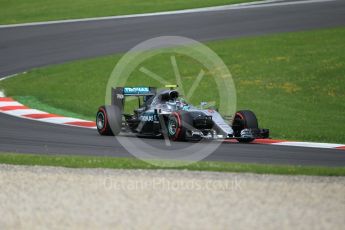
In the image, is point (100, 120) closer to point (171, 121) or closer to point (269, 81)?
point (171, 121)

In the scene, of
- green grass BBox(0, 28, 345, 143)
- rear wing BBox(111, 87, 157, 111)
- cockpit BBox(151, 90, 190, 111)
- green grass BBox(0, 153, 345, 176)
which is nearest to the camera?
green grass BBox(0, 153, 345, 176)

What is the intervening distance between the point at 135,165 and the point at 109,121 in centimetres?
473

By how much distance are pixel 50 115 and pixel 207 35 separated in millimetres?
11712

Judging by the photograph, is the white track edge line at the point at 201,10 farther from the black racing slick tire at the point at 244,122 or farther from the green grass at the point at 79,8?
the black racing slick tire at the point at 244,122

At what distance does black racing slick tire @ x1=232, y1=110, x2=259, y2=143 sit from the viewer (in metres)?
18.8

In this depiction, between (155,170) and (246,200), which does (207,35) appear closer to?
(155,170)

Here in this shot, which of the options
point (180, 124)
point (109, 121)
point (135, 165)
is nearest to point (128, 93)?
point (109, 121)

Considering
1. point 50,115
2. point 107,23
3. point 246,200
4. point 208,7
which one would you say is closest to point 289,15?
point 208,7

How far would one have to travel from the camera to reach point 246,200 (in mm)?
11945

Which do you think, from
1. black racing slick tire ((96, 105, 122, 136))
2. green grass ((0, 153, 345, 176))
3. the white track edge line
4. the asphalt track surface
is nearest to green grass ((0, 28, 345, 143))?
the asphalt track surface

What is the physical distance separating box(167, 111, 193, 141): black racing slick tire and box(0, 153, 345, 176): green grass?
2.60 meters

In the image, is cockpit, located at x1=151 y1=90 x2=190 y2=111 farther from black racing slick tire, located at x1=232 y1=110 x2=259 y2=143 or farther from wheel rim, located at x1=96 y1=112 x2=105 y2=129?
wheel rim, located at x1=96 y1=112 x2=105 y2=129

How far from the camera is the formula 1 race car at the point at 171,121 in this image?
722 inches

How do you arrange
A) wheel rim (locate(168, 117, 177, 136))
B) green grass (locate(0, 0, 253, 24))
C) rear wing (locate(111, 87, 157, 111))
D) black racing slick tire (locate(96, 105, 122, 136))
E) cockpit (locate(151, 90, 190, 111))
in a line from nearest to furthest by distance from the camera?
wheel rim (locate(168, 117, 177, 136)) < cockpit (locate(151, 90, 190, 111)) < black racing slick tire (locate(96, 105, 122, 136)) < rear wing (locate(111, 87, 157, 111)) < green grass (locate(0, 0, 253, 24))
